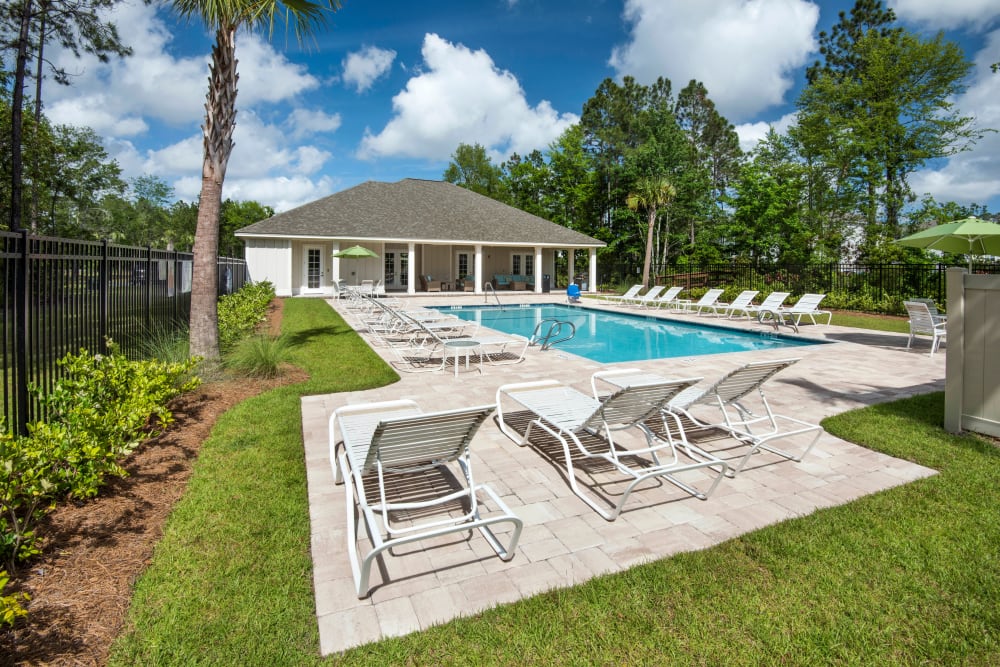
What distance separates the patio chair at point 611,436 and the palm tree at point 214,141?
491 centimetres

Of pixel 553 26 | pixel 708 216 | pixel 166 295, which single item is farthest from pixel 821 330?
pixel 708 216

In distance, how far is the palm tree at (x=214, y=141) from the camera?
765cm

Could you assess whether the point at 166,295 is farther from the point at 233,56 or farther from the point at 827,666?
the point at 827,666

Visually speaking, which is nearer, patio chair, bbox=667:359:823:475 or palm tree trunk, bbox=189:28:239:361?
patio chair, bbox=667:359:823:475

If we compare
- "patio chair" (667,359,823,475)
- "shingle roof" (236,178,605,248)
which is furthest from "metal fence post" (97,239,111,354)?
"shingle roof" (236,178,605,248)

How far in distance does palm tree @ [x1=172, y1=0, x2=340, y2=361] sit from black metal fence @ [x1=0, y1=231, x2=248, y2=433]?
771 millimetres

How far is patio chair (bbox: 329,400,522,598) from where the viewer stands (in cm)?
292

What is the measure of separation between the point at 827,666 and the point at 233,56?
960 centimetres

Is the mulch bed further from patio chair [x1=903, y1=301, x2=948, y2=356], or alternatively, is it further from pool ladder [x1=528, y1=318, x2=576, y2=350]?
patio chair [x1=903, y1=301, x2=948, y2=356]

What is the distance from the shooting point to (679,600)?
8.91 feet

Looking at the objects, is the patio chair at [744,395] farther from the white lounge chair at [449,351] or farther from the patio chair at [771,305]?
the patio chair at [771,305]

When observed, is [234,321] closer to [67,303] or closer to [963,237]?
[67,303]

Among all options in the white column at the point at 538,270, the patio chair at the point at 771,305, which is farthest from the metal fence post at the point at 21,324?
the white column at the point at 538,270

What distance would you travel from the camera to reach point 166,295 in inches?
357
